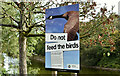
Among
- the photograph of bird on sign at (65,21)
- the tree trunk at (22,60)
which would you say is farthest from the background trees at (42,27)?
the photograph of bird on sign at (65,21)

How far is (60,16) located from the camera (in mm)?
2311

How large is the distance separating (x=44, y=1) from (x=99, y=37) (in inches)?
47.7

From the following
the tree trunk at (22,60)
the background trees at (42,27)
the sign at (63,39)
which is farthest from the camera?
the tree trunk at (22,60)

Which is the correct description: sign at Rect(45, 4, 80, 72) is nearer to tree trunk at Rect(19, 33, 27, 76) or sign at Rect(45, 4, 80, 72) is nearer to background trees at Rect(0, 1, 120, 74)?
background trees at Rect(0, 1, 120, 74)

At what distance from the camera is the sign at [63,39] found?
2.14 metres

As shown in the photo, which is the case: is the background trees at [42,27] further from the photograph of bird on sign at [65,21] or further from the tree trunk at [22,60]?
the photograph of bird on sign at [65,21]

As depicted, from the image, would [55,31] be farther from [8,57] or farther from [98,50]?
[98,50]

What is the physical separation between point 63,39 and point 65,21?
233 millimetres

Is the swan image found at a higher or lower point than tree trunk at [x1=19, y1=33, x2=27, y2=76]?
higher

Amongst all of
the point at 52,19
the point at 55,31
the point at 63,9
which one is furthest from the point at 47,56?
the point at 63,9

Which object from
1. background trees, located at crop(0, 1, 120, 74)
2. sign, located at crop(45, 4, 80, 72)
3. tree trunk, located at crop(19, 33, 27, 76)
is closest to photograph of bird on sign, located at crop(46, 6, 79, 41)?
sign, located at crop(45, 4, 80, 72)

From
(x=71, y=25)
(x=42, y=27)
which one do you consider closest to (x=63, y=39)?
(x=71, y=25)

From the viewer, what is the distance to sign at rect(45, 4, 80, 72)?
2.14 metres

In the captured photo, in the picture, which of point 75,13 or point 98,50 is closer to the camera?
point 75,13
